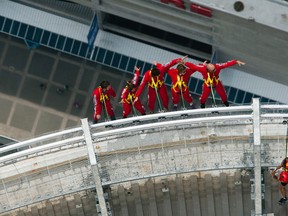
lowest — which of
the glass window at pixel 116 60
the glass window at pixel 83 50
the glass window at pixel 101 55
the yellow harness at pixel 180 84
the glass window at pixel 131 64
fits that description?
the yellow harness at pixel 180 84

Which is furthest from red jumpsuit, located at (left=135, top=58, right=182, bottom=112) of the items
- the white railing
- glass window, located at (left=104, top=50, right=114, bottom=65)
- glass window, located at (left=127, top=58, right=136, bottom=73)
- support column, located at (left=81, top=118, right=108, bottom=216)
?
glass window, located at (left=104, top=50, right=114, bottom=65)

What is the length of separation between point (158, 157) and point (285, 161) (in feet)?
23.1

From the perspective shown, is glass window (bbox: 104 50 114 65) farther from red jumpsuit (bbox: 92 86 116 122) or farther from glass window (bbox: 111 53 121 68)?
red jumpsuit (bbox: 92 86 116 122)

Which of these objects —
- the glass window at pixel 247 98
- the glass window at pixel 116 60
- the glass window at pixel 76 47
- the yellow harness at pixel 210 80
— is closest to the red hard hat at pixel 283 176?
the yellow harness at pixel 210 80

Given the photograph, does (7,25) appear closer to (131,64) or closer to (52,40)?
(52,40)

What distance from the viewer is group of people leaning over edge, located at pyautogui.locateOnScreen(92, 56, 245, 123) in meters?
64.9

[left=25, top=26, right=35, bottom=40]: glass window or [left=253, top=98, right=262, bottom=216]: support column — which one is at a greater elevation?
[left=25, top=26, right=35, bottom=40]: glass window

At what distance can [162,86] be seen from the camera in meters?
66.6

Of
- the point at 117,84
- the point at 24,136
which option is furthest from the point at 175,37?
the point at 24,136

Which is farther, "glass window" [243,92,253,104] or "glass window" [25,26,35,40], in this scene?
"glass window" [25,26,35,40]

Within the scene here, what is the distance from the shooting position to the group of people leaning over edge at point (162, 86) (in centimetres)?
6488

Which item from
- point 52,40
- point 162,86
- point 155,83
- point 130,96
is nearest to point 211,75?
point 162,86

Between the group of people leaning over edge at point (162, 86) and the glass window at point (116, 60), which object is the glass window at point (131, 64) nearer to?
the glass window at point (116, 60)

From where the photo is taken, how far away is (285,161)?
197 ft
